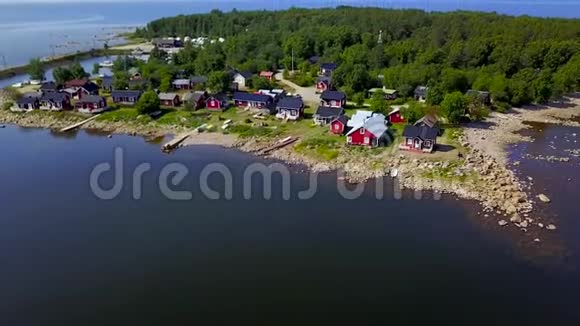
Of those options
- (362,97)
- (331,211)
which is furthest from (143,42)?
(331,211)

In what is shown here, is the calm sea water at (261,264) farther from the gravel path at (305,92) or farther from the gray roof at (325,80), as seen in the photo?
the gray roof at (325,80)

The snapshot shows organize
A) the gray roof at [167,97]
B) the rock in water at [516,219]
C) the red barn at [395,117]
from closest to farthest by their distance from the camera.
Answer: the rock in water at [516,219] < the red barn at [395,117] < the gray roof at [167,97]

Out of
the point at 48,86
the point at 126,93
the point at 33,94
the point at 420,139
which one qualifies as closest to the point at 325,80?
the point at 420,139

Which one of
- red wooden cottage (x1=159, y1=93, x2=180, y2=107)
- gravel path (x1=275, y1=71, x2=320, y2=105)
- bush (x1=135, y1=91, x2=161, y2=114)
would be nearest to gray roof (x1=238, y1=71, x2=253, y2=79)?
A: gravel path (x1=275, y1=71, x2=320, y2=105)

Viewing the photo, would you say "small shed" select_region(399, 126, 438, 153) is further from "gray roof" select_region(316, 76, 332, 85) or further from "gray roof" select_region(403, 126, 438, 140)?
"gray roof" select_region(316, 76, 332, 85)

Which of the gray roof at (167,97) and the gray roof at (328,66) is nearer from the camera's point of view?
the gray roof at (167,97)

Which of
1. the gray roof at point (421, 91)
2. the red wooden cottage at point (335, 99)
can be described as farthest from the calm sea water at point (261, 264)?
the gray roof at point (421, 91)

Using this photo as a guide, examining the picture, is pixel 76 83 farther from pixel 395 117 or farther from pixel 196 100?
pixel 395 117

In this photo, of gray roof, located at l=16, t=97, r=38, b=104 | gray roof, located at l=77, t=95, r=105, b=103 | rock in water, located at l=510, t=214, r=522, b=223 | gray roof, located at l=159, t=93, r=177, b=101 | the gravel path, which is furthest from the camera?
the gravel path
